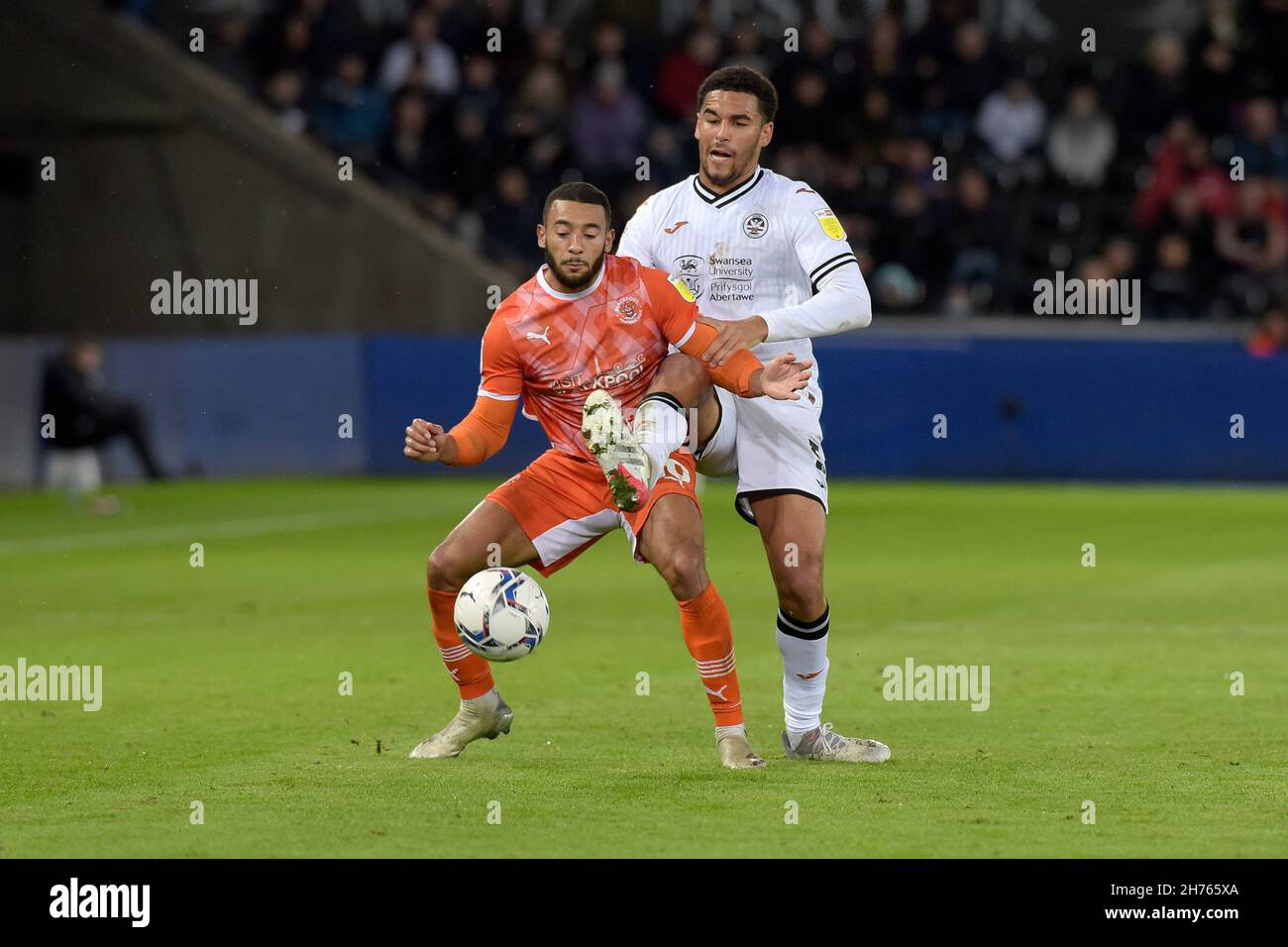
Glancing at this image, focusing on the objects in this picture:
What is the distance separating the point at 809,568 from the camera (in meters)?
7.86

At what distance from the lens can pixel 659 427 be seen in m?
7.50

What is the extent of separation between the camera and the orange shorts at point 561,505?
25.7 ft

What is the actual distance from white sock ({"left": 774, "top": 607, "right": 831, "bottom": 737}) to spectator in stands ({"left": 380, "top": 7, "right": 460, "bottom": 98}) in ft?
59.1

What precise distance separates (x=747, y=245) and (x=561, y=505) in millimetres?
1221

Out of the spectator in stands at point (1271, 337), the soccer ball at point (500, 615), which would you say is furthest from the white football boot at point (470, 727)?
the spectator in stands at point (1271, 337)

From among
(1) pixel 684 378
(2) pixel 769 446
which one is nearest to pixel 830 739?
(2) pixel 769 446

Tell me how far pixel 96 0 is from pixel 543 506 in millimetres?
19148

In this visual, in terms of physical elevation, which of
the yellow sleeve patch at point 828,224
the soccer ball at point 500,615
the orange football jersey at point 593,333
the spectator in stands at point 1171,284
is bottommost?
the soccer ball at point 500,615

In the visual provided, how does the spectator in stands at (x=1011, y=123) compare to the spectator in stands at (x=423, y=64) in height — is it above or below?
below

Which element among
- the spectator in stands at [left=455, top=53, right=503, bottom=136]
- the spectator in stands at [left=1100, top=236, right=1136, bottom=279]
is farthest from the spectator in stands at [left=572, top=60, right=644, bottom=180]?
the spectator in stands at [left=1100, top=236, right=1136, bottom=279]

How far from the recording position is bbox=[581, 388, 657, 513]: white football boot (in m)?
7.42

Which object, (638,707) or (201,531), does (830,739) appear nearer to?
(638,707)

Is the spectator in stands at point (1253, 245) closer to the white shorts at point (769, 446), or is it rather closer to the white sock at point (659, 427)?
the white shorts at point (769, 446)

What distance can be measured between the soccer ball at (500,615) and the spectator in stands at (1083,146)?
1750 cm
